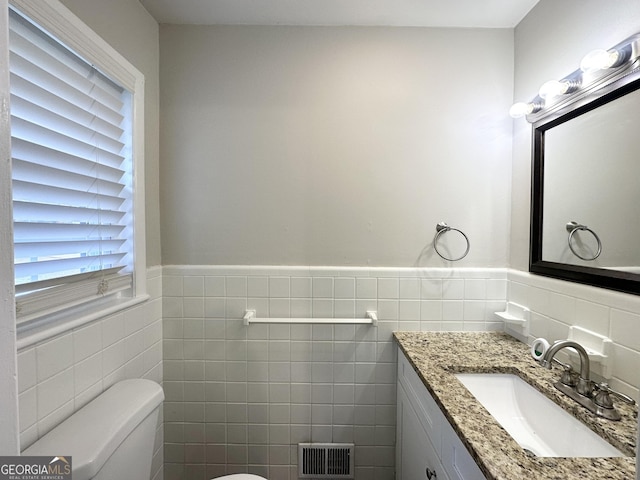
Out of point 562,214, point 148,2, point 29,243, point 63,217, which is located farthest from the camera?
point 148,2

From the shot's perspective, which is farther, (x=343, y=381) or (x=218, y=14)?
(x=343, y=381)

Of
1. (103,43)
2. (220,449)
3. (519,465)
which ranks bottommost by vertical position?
(220,449)

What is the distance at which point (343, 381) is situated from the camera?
1508mm

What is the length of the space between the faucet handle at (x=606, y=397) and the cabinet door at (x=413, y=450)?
20.6 inches

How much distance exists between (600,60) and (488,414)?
1.20m

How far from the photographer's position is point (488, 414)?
855mm

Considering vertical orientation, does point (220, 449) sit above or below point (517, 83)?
below

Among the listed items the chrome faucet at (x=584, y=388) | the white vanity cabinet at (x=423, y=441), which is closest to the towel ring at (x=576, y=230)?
the chrome faucet at (x=584, y=388)

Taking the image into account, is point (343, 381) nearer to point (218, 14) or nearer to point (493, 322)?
point (493, 322)

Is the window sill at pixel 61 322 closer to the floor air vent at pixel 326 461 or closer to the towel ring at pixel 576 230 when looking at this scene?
the floor air vent at pixel 326 461

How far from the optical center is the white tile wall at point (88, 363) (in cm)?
85

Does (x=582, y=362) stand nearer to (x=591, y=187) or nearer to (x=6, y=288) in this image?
(x=591, y=187)

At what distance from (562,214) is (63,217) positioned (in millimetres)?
1884

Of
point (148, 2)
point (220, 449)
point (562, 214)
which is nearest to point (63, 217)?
point (148, 2)
